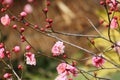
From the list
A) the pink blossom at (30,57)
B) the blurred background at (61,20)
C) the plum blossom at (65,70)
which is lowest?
the blurred background at (61,20)

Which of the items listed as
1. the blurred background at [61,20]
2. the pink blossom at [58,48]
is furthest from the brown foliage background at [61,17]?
the pink blossom at [58,48]

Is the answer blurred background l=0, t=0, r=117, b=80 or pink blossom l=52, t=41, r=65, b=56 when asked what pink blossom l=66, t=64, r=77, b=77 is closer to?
pink blossom l=52, t=41, r=65, b=56

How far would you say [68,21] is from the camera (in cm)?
834

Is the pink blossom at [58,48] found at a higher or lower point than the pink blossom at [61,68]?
higher

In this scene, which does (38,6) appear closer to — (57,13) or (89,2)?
(57,13)

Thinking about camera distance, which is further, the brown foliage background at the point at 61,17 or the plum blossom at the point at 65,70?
the brown foliage background at the point at 61,17

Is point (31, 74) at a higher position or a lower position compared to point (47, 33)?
lower

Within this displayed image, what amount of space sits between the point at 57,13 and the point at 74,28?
1.67 ft

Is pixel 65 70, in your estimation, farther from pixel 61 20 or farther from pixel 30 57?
pixel 61 20

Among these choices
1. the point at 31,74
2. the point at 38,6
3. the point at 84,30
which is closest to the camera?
the point at 31,74

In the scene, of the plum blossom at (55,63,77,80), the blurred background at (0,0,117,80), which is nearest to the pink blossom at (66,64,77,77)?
the plum blossom at (55,63,77,80)

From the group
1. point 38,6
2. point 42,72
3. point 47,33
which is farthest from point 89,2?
point 47,33

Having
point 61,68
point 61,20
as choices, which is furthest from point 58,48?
point 61,20

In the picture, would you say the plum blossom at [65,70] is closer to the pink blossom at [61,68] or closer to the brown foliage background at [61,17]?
the pink blossom at [61,68]
